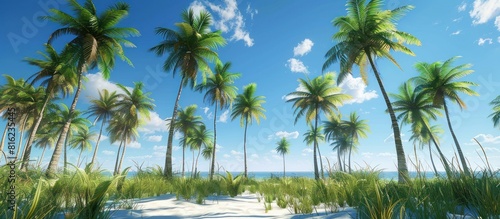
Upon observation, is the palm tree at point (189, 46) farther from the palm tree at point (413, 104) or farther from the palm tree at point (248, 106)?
the palm tree at point (413, 104)

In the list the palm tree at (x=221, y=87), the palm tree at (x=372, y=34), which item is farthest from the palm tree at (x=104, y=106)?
the palm tree at (x=372, y=34)

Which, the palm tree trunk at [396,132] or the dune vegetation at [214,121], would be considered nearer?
the dune vegetation at [214,121]

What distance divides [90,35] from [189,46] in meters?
5.97

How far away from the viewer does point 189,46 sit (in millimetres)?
17266

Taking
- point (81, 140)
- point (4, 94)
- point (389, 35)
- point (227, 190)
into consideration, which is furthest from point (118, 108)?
point (389, 35)

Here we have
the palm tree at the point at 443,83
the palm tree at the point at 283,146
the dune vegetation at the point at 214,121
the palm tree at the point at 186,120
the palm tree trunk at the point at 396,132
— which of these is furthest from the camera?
the palm tree at the point at 283,146

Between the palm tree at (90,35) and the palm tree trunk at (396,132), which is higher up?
the palm tree at (90,35)

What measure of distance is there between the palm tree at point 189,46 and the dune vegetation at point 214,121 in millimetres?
73

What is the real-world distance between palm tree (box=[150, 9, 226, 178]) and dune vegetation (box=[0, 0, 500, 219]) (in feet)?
0.24

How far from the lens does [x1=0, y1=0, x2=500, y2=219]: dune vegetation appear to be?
10.5ft

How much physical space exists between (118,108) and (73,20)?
14890 mm

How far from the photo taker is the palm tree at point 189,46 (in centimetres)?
1691

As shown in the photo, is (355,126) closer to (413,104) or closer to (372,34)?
(413,104)

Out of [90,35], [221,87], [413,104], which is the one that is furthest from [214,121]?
[413,104]
